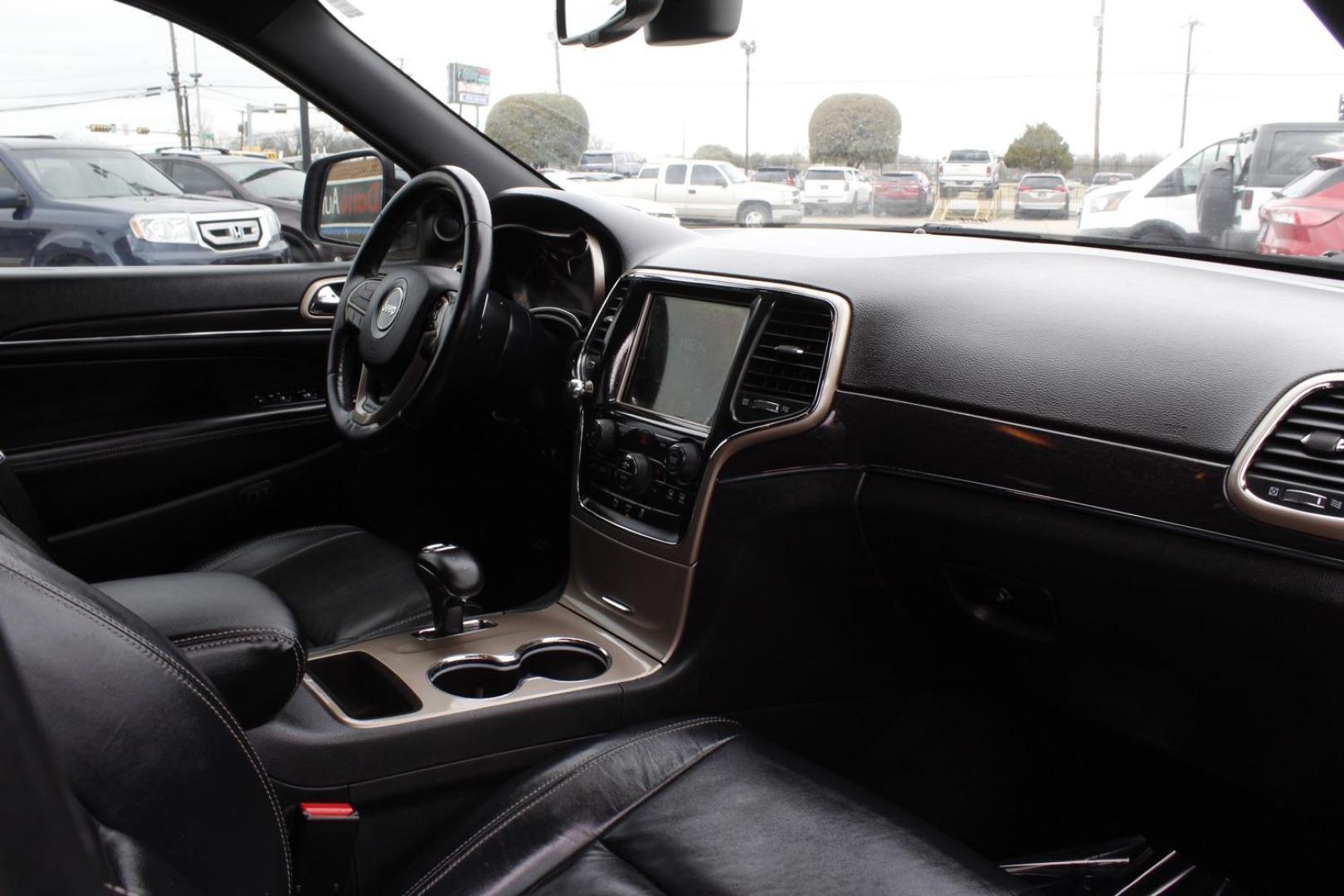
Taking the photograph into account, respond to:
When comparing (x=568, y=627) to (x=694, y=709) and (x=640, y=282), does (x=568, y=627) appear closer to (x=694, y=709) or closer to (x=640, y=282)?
(x=694, y=709)

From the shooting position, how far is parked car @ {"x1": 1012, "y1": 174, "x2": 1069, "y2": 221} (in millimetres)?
2051

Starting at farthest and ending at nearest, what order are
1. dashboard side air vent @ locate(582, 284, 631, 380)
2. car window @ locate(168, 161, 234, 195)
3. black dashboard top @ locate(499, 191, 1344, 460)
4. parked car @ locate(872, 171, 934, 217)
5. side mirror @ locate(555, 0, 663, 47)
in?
car window @ locate(168, 161, 234, 195)
parked car @ locate(872, 171, 934, 217)
dashboard side air vent @ locate(582, 284, 631, 380)
side mirror @ locate(555, 0, 663, 47)
black dashboard top @ locate(499, 191, 1344, 460)

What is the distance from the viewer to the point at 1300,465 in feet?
4.49

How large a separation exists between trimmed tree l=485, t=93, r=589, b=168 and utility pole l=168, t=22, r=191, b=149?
2.19 ft

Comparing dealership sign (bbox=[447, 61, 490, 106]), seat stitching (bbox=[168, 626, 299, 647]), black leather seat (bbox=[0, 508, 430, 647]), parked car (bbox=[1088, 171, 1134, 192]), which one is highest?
dealership sign (bbox=[447, 61, 490, 106])

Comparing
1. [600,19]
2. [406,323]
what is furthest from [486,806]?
[600,19]

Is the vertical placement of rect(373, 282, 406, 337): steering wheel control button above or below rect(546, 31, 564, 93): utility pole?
below

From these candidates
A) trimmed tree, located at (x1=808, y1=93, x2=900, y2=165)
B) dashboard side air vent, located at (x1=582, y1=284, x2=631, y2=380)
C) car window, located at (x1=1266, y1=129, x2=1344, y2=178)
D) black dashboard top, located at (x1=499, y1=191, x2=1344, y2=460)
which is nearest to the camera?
black dashboard top, located at (x1=499, y1=191, x2=1344, y2=460)

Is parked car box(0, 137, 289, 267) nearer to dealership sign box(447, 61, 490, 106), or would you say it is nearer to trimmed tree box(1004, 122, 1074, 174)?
dealership sign box(447, 61, 490, 106)

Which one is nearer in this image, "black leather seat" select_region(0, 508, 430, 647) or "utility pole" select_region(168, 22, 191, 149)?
"black leather seat" select_region(0, 508, 430, 647)

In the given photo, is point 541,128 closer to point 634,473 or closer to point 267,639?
point 634,473

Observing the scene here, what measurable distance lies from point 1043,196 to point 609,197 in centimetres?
86

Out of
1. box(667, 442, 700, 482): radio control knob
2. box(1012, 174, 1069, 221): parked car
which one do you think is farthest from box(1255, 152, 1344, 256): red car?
box(667, 442, 700, 482): radio control knob

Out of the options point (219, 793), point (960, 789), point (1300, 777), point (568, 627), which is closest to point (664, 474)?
point (568, 627)
